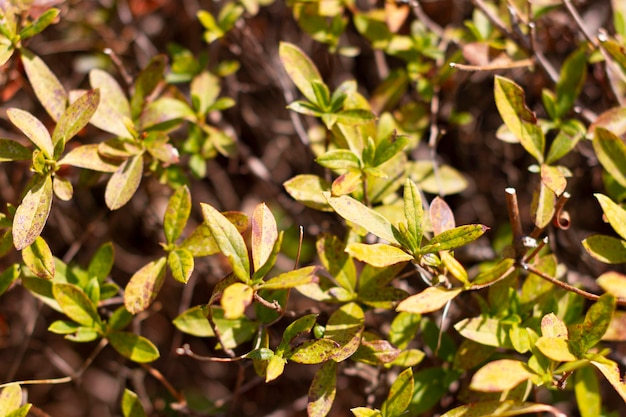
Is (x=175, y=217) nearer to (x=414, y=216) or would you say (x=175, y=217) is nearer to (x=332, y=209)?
(x=332, y=209)

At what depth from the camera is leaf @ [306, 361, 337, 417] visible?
3.66 feet

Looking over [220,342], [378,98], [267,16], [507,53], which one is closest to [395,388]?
[220,342]

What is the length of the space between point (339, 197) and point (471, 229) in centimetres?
23

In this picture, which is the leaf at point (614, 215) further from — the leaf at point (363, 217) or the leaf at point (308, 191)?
the leaf at point (308, 191)

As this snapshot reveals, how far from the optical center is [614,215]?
111 centimetres

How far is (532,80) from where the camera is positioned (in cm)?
178

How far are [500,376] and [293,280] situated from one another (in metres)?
0.36

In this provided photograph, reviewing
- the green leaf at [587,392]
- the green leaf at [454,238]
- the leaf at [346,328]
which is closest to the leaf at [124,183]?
the leaf at [346,328]

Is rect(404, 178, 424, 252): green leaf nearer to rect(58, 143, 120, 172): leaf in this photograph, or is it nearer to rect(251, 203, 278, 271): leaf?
rect(251, 203, 278, 271): leaf

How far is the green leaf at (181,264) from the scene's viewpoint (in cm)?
113

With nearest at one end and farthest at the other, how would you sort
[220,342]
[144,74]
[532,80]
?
[220,342] < [144,74] < [532,80]

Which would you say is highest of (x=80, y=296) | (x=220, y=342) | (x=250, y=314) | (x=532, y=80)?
(x=80, y=296)

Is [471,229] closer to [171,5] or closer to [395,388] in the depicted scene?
[395,388]

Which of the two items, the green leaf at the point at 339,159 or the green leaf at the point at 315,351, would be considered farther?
the green leaf at the point at 339,159
